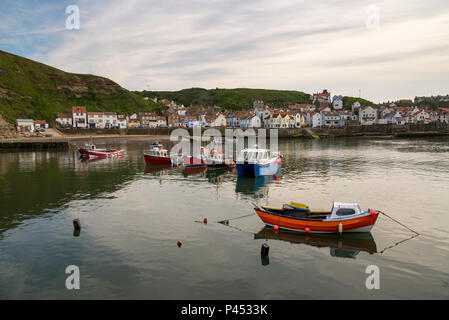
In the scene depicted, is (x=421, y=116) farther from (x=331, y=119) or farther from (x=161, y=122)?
(x=161, y=122)

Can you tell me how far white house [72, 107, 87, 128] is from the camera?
479ft

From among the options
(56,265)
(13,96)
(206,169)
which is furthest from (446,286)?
(13,96)

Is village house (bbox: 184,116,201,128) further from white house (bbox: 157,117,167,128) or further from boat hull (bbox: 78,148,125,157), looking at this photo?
boat hull (bbox: 78,148,125,157)

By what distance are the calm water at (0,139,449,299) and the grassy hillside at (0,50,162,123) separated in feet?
412

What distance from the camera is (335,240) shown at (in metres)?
18.8

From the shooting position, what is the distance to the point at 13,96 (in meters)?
146

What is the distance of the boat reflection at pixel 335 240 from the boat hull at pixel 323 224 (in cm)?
37

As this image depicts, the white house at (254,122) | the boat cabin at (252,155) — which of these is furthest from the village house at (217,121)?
the boat cabin at (252,155)

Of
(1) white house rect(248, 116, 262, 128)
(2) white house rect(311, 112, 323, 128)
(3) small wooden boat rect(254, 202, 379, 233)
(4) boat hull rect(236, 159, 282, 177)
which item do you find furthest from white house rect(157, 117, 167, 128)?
(3) small wooden boat rect(254, 202, 379, 233)

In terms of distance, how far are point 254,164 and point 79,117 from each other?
133 metres

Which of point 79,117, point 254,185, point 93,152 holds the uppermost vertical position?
point 79,117

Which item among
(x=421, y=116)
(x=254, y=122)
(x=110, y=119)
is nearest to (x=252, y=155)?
(x=254, y=122)

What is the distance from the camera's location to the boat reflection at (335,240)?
1750 cm
